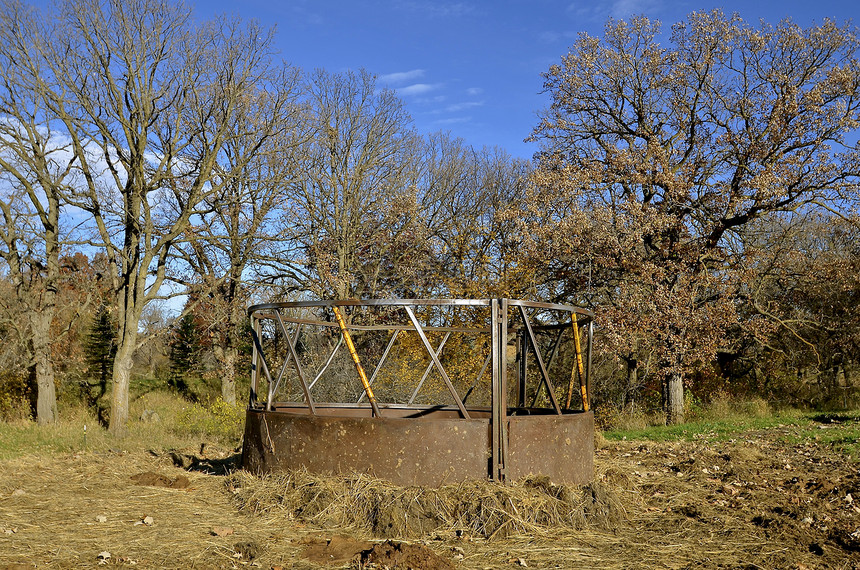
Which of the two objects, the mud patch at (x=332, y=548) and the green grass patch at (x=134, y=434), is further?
the green grass patch at (x=134, y=434)

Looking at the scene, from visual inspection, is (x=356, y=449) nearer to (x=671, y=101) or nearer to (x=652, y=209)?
(x=652, y=209)

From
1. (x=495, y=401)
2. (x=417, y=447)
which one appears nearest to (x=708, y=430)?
(x=495, y=401)

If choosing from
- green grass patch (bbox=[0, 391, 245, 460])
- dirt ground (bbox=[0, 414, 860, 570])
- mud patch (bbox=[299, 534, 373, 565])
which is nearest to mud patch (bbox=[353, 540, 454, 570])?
dirt ground (bbox=[0, 414, 860, 570])

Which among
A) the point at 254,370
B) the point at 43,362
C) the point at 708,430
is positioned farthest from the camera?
the point at 43,362

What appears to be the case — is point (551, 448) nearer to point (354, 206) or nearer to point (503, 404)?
point (503, 404)

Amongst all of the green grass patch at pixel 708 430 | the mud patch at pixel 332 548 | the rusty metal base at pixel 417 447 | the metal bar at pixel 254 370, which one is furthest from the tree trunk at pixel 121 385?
the mud patch at pixel 332 548

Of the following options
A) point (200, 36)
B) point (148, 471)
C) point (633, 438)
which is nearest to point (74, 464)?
point (148, 471)

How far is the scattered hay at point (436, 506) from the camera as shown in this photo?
5.87 metres

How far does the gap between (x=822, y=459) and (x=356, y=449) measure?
23.4 feet

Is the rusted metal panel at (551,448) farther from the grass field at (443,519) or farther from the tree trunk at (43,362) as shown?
the tree trunk at (43,362)

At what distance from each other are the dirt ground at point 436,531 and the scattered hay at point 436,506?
10 cm

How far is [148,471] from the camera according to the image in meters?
8.81

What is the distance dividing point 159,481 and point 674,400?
14002 millimetres

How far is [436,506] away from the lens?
19.9ft
